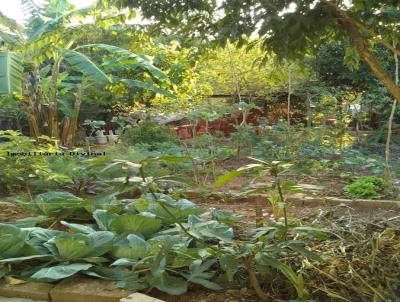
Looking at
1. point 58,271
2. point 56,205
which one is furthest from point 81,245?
point 56,205

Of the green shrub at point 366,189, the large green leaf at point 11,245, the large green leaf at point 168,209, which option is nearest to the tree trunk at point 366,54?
the large green leaf at point 168,209

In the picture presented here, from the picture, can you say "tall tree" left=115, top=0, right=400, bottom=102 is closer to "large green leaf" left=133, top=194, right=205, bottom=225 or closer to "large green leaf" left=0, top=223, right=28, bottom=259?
"large green leaf" left=133, top=194, right=205, bottom=225

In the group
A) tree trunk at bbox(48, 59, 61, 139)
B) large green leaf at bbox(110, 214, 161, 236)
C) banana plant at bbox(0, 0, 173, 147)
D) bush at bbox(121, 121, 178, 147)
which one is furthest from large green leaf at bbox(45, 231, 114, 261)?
tree trunk at bbox(48, 59, 61, 139)

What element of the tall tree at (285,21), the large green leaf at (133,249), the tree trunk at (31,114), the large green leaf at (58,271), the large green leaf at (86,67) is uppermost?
the large green leaf at (86,67)

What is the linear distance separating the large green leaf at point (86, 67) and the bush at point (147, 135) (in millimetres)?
1614

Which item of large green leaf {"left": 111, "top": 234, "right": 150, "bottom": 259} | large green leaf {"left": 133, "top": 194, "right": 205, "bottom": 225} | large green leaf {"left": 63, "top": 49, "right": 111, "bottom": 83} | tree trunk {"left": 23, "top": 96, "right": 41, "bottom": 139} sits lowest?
large green leaf {"left": 111, "top": 234, "right": 150, "bottom": 259}

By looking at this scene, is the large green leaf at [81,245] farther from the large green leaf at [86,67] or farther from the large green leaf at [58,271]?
the large green leaf at [86,67]

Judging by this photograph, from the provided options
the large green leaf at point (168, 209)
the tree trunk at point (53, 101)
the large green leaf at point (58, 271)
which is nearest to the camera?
the large green leaf at point (58, 271)

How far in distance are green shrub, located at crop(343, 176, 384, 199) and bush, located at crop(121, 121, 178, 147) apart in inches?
187

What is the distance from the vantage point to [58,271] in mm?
2291

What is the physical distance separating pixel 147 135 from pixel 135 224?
6.11 meters

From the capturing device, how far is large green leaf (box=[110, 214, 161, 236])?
2.67m

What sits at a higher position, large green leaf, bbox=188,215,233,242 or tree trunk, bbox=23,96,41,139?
tree trunk, bbox=23,96,41,139

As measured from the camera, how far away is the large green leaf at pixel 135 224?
8.76 ft
